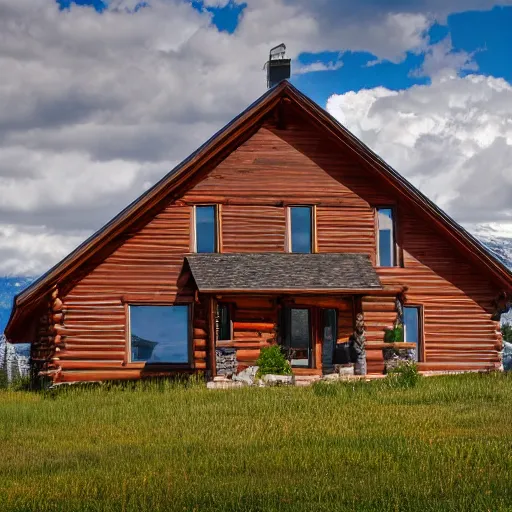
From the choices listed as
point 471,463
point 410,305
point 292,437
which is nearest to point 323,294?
point 410,305

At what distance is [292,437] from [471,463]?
344 centimetres

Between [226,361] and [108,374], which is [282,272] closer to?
[226,361]

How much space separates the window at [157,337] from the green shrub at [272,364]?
8.93 ft

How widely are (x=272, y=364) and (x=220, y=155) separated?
639cm

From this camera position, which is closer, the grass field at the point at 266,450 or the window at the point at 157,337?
the grass field at the point at 266,450

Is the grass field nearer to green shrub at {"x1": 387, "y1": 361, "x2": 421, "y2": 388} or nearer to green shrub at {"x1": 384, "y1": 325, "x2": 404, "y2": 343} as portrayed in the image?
green shrub at {"x1": 387, "y1": 361, "x2": 421, "y2": 388}

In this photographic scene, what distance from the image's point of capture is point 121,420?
18.8 metres

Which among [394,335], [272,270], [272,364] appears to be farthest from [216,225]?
[394,335]

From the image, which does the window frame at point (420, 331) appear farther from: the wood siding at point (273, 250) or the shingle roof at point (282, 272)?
the shingle roof at point (282, 272)

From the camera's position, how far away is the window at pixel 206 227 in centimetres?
2861

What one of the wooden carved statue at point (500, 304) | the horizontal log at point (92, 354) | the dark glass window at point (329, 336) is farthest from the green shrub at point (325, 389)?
the wooden carved statue at point (500, 304)

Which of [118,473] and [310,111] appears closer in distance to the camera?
[118,473]

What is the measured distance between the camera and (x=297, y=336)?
28.7 meters

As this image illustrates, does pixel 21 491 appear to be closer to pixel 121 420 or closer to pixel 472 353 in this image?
pixel 121 420
